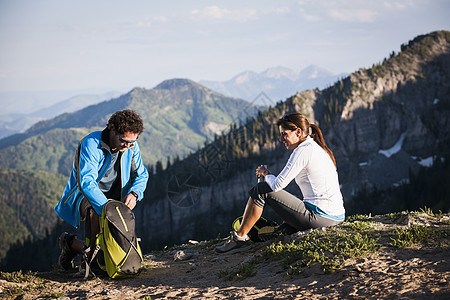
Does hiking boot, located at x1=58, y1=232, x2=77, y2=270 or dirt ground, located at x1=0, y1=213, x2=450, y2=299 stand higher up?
hiking boot, located at x1=58, y1=232, x2=77, y2=270

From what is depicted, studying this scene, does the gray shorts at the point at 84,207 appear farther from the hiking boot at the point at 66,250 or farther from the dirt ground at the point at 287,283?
the dirt ground at the point at 287,283

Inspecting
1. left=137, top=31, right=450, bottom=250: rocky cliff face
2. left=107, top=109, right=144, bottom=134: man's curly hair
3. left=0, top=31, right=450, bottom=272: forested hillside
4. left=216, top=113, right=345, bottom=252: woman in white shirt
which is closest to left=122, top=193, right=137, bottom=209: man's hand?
left=107, top=109, right=144, bottom=134: man's curly hair

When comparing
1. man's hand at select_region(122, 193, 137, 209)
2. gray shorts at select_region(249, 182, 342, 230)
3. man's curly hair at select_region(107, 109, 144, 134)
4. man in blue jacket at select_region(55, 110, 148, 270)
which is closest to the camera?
man in blue jacket at select_region(55, 110, 148, 270)

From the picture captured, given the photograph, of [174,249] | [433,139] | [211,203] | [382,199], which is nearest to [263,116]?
[211,203]

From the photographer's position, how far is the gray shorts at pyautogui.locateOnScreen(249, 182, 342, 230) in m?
9.05

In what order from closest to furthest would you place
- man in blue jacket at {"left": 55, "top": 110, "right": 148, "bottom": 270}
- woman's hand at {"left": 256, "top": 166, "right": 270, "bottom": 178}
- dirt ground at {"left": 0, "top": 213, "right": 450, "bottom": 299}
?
dirt ground at {"left": 0, "top": 213, "right": 450, "bottom": 299} → man in blue jacket at {"left": 55, "top": 110, "right": 148, "bottom": 270} → woman's hand at {"left": 256, "top": 166, "right": 270, "bottom": 178}

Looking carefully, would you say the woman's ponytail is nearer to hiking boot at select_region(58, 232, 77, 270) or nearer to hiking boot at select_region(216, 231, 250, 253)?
hiking boot at select_region(216, 231, 250, 253)

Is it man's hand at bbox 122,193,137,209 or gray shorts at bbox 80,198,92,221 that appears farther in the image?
man's hand at bbox 122,193,137,209

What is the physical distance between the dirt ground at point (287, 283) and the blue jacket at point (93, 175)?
1.67 metres

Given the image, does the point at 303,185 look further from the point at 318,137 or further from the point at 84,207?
the point at 84,207

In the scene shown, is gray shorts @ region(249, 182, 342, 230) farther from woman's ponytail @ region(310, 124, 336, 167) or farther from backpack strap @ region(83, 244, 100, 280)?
backpack strap @ region(83, 244, 100, 280)

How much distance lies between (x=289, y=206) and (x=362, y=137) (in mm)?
189270

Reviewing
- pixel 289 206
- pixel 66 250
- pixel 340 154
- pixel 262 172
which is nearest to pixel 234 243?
pixel 289 206

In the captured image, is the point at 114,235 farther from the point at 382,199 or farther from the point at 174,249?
the point at 382,199
